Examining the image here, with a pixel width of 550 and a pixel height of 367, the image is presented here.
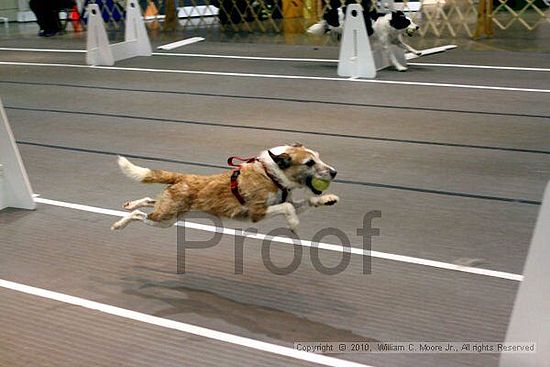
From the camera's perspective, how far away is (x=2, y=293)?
307 centimetres

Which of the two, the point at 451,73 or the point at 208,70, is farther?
the point at 208,70

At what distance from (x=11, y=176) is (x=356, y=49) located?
4083 millimetres

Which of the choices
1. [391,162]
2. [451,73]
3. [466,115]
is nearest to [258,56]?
[451,73]

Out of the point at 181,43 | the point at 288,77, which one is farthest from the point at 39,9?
the point at 288,77

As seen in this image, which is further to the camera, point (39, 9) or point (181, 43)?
point (39, 9)

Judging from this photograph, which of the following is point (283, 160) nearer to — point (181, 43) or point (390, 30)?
point (390, 30)

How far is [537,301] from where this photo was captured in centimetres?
207

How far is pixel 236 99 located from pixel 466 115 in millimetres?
1985

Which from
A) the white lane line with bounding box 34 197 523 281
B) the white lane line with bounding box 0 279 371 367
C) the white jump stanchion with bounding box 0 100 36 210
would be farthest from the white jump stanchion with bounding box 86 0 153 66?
the white lane line with bounding box 0 279 371 367

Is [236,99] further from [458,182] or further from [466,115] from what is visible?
[458,182]

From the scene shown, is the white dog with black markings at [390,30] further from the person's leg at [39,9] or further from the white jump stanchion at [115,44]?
the person's leg at [39,9]

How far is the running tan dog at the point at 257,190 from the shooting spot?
110 inches

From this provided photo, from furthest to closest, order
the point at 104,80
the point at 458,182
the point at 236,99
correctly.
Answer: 1. the point at 104,80
2. the point at 236,99
3. the point at 458,182

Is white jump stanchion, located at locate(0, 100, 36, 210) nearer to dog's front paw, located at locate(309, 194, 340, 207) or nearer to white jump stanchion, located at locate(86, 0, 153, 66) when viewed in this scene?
dog's front paw, located at locate(309, 194, 340, 207)
